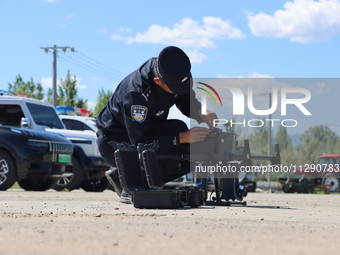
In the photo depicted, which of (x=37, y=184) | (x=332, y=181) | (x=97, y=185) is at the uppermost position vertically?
(x=37, y=184)

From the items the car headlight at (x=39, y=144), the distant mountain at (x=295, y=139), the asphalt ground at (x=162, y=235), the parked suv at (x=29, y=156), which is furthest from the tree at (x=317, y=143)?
the asphalt ground at (x=162, y=235)

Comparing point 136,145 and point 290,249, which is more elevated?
point 136,145

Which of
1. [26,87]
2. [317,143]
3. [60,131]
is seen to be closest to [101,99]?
[26,87]

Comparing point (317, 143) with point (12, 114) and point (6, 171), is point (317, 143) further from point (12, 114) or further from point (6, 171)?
point (6, 171)

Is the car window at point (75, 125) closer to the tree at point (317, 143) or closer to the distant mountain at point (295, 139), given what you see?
the distant mountain at point (295, 139)

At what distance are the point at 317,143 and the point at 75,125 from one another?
19239mm

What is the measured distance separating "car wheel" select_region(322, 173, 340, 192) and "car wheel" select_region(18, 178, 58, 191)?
16.8 metres

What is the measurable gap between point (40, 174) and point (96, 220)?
26.1 feet

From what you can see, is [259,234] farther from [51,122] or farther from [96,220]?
[51,122]

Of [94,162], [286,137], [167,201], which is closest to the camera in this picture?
[167,201]

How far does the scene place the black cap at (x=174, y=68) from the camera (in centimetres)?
655

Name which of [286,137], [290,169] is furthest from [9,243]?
[286,137]

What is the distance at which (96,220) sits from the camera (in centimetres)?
503

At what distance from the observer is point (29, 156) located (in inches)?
493
